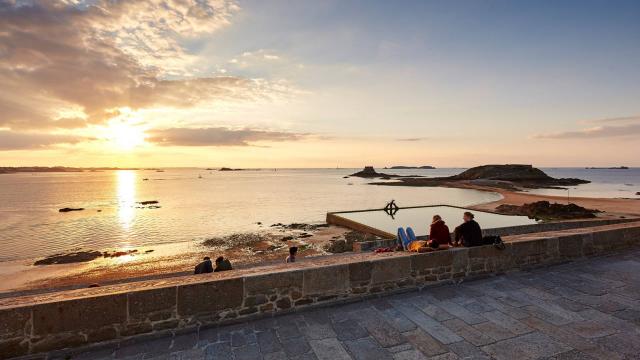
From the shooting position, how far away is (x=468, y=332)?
497 centimetres

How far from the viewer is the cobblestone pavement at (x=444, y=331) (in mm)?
4500

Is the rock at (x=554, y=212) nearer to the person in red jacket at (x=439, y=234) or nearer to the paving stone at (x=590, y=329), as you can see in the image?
the person in red jacket at (x=439, y=234)

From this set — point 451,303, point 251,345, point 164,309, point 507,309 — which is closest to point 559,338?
point 507,309

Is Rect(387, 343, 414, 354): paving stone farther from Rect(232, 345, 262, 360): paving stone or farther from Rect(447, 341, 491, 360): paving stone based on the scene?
Rect(232, 345, 262, 360): paving stone

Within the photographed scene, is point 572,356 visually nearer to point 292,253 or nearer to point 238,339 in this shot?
point 238,339

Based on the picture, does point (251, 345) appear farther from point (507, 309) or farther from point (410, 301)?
point (507, 309)

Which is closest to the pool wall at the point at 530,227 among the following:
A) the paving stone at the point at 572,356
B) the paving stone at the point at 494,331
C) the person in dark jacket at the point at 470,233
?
the person in dark jacket at the point at 470,233

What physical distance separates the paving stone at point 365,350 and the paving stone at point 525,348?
57.9 inches

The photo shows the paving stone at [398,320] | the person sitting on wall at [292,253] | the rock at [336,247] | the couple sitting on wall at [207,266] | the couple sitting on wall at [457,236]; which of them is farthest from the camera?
the rock at [336,247]

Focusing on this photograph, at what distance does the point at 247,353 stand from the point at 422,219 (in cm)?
2144

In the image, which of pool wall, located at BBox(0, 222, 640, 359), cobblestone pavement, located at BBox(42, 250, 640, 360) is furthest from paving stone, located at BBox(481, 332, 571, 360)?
pool wall, located at BBox(0, 222, 640, 359)

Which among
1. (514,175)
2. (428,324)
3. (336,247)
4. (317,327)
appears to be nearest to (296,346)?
(317,327)

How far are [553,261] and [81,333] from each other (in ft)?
33.9

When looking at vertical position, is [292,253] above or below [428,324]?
below
